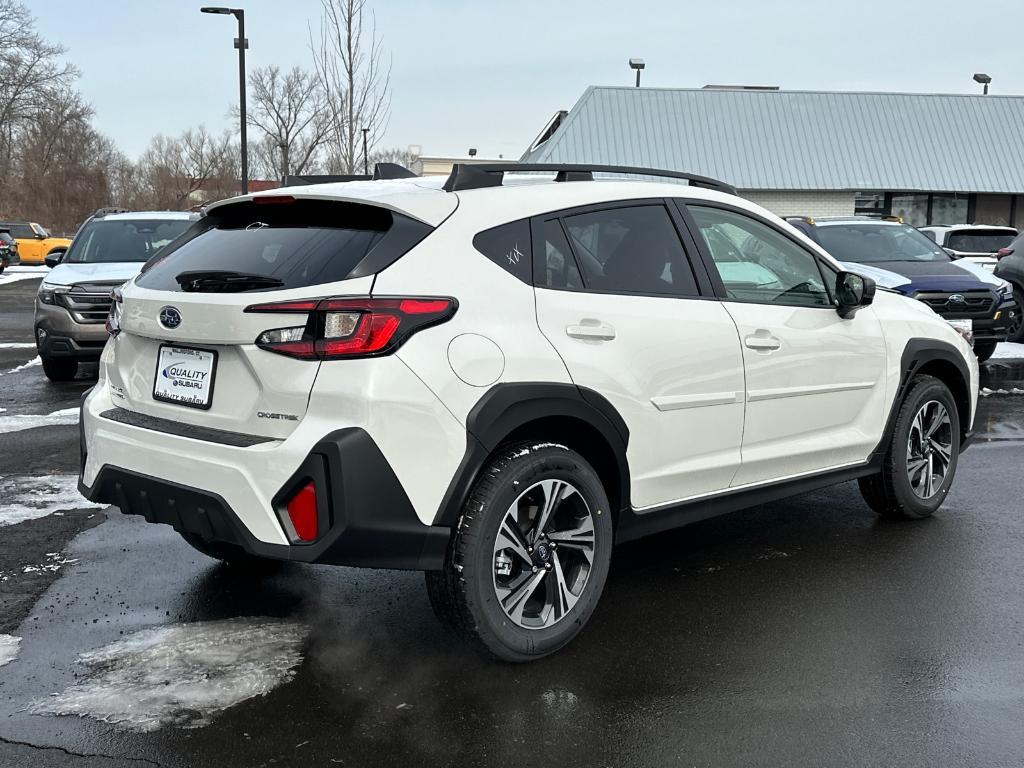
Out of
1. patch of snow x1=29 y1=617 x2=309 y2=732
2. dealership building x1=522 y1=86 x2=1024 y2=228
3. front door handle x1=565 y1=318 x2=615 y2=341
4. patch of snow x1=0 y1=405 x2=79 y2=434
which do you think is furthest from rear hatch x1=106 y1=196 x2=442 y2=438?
dealership building x1=522 y1=86 x2=1024 y2=228

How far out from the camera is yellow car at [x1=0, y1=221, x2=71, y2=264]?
40.7m

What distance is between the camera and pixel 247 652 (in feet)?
12.4

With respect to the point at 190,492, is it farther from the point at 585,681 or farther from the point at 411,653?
the point at 585,681

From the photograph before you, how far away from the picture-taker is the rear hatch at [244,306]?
3324mm

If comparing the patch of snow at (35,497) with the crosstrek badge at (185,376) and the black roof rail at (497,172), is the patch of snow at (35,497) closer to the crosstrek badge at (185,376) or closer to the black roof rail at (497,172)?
the crosstrek badge at (185,376)

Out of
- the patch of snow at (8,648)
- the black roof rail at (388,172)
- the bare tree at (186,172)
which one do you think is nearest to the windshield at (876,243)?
the black roof rail at (388,172)

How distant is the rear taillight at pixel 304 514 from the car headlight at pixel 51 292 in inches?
315

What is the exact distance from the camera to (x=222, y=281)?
354 cm

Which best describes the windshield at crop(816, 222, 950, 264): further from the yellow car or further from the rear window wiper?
the yellow car

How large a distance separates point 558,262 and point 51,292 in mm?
8078

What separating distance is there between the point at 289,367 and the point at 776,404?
2.28m

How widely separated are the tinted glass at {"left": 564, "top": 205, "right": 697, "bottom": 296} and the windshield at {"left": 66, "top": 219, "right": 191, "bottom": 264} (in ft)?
27.4

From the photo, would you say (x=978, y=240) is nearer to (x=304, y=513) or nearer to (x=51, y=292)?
(x=51, y=292)

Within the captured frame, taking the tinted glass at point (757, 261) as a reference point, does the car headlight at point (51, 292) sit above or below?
below
